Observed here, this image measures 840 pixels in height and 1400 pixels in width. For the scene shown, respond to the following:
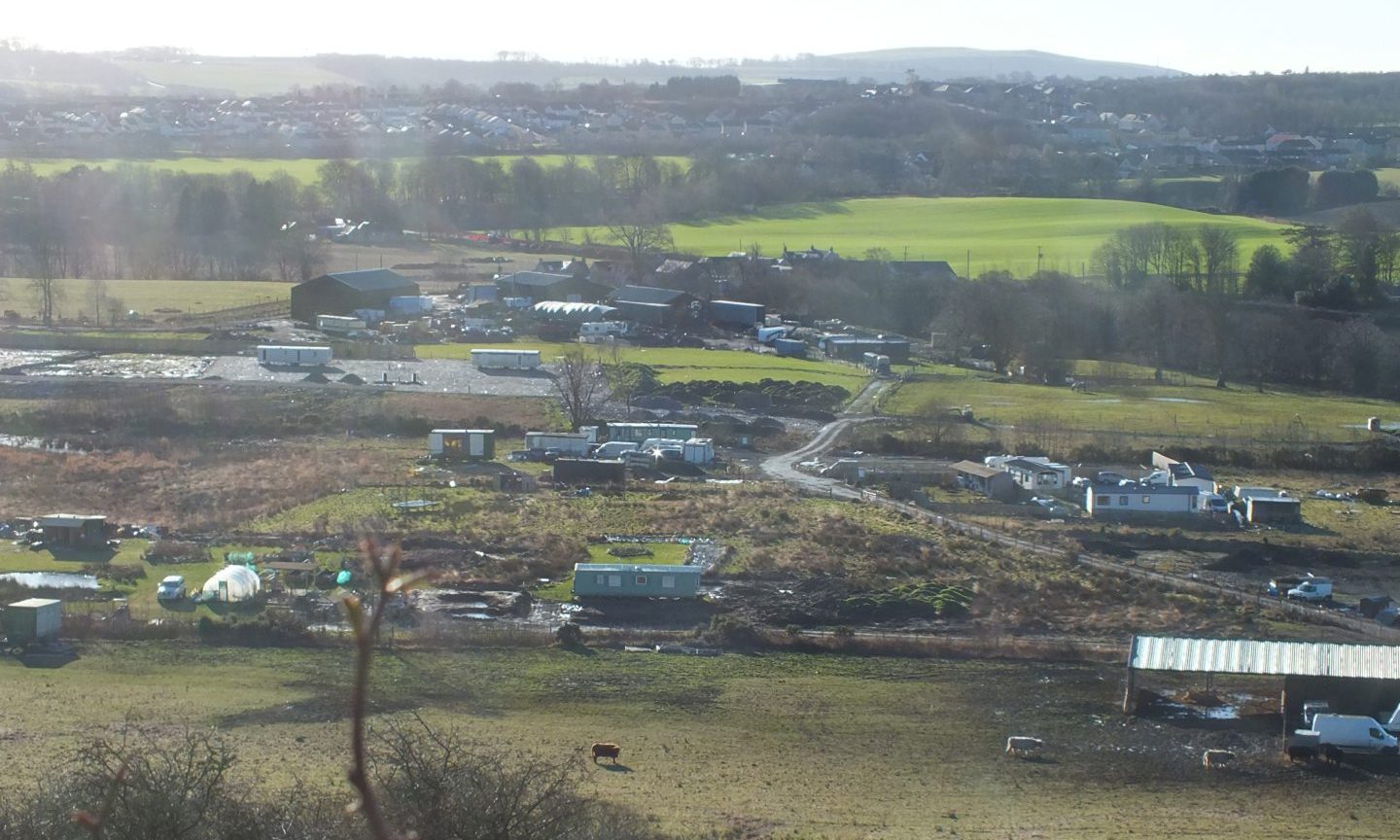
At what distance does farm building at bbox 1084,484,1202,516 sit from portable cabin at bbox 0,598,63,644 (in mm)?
7351

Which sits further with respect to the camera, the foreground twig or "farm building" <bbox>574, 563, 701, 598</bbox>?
"farm building" <bbox>574, 563, 701, 598</bbox>

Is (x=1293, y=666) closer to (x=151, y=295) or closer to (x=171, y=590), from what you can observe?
(x=171, y=590)

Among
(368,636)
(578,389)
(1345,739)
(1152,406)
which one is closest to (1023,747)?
(1345,739)

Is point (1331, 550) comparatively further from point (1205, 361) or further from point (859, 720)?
point (1205, 361)

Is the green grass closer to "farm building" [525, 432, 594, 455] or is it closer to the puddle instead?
"farm building" [525, 432, 594, 455]

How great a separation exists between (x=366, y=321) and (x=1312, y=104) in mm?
35730

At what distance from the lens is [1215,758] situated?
21.4ft

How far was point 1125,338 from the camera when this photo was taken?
19516 millimetres

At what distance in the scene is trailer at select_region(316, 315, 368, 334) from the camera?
18.8 m

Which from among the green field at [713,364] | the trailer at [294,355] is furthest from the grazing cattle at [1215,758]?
the trailer at [294,355]

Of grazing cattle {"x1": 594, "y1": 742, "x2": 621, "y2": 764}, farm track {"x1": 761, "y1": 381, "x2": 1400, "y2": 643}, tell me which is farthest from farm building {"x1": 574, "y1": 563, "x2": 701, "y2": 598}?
grazing cattle {"x1": 594, "y1": 742, "x2": 621, "y2": 764}

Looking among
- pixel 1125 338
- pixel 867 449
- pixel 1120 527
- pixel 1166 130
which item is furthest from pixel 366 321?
pixel 1166 130

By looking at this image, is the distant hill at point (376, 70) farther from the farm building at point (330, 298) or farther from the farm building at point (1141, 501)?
the farm building at point (1141, 501)

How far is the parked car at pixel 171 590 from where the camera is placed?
28.4 feet
